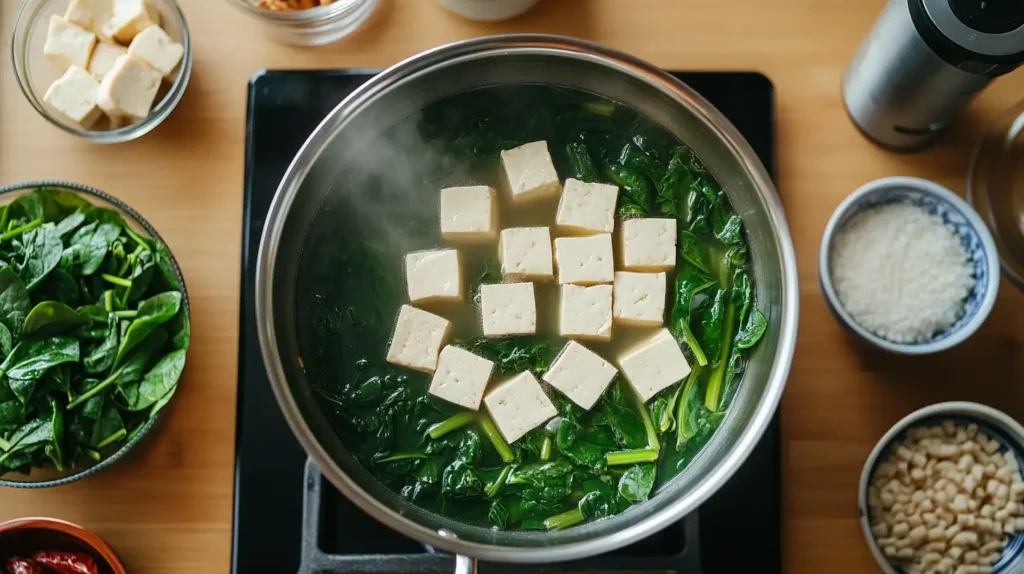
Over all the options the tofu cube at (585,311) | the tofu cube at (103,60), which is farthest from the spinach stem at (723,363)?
the tofu cube at (103,60)

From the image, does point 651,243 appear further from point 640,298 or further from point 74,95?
point 74,95

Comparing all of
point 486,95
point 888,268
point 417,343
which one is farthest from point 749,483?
point 486,95

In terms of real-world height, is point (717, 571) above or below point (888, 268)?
below

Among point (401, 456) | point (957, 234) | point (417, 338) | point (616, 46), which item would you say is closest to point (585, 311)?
point (417, 338)

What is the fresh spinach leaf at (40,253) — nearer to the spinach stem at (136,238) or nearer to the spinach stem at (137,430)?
the spinach stem at (136,238)

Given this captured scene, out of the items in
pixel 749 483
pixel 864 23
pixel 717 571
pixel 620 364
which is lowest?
pixel 717 571

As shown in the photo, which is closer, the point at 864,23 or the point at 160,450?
the point at 160,450

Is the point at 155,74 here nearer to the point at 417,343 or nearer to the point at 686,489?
the point at 417,343
